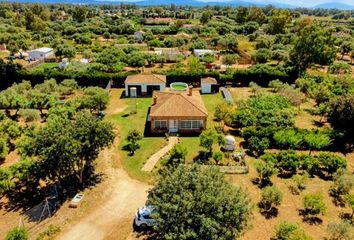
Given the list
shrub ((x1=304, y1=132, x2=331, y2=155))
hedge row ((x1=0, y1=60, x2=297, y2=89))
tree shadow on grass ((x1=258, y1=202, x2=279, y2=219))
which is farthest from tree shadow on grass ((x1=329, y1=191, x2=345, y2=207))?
hedge row ((x1=0, y1=60, x2=297, y2=89))

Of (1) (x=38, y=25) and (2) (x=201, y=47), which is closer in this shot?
(2) (x=201, y=47)

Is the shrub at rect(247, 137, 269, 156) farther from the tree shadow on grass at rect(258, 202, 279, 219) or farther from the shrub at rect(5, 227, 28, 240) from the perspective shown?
the shrub at rect(5, 227, 28, 240)

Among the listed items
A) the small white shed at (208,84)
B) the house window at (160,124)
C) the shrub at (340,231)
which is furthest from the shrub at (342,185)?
the small white shed at (208,84)

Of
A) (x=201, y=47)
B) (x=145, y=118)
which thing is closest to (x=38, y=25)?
(x=201, y=47)

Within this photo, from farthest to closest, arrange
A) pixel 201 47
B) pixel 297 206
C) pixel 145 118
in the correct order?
pixel 201 47, pixel 145 118, pixel 297 206

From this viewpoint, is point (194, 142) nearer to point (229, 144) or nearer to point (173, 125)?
point (173, 125)

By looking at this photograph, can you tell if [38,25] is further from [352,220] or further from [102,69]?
[352,220]
